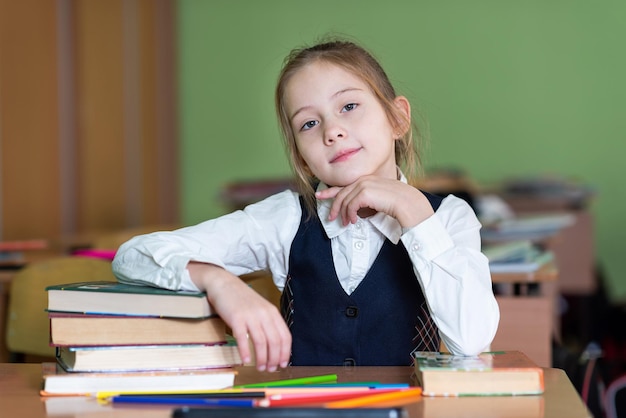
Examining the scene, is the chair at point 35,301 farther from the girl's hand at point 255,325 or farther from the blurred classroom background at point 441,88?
the blurred classroom background at point 441,88

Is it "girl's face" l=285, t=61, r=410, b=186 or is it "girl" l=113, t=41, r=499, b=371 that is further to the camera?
"girl's face" l=285, t=61, r=410, b=186

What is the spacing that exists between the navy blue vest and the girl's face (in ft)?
0.43

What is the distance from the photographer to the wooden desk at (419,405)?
43.8 inches

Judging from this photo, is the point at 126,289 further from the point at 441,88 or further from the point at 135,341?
the point at 441,88

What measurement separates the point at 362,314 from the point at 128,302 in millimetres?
497

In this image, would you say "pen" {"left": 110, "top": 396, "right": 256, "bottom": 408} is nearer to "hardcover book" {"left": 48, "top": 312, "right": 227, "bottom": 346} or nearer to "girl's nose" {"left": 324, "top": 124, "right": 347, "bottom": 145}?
"hardcover book" {"left": 48, "top": 312, "right": 227, "bottom": 346}

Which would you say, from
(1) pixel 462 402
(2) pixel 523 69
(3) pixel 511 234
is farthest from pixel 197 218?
(1) pixel 462 402

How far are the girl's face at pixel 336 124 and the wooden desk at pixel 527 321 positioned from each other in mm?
839

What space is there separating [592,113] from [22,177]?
4459 millimetres

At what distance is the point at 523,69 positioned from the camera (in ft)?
23.5

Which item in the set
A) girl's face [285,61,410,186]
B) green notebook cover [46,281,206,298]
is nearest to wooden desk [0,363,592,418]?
green notebook cover [46,281,206,298]

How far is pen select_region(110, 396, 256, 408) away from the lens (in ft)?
3.72

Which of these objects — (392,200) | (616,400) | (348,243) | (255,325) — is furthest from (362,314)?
(616,400)

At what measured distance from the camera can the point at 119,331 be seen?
1.27m
